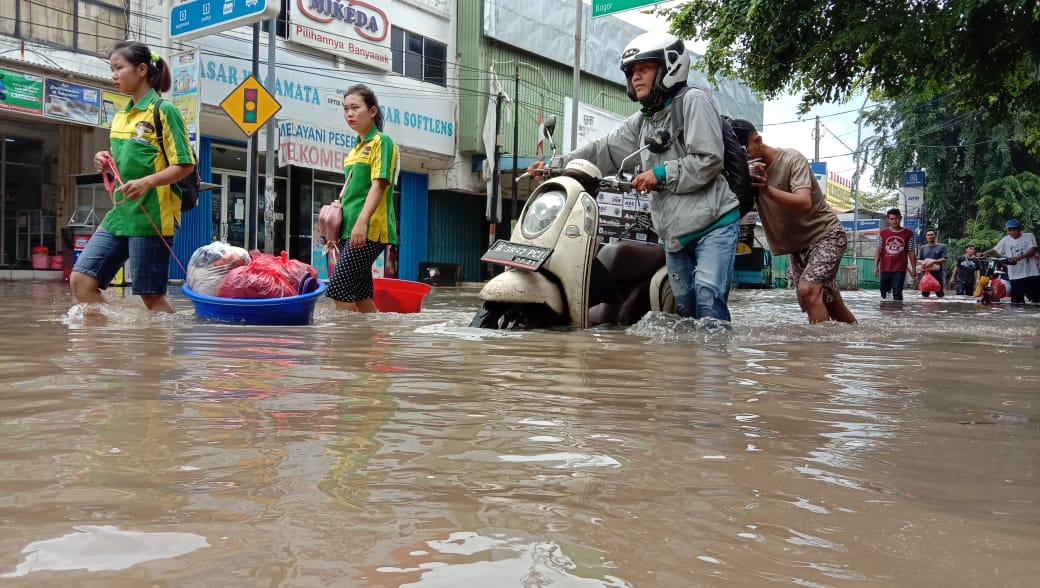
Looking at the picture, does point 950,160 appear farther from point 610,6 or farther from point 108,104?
point 108,104

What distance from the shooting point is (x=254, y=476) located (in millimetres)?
1363

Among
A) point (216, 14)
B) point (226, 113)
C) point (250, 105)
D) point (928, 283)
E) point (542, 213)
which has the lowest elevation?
point (928, 283)

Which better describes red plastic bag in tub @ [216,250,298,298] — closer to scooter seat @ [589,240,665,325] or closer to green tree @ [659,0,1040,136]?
scooter seat @ [589,240,665,325]

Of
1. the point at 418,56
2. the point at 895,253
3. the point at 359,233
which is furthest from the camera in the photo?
the point at 418,56

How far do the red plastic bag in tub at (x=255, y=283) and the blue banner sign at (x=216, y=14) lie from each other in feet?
20.0

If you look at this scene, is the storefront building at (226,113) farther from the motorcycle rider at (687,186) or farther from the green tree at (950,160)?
the green tree at (950,160)

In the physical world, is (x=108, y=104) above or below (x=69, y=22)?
below

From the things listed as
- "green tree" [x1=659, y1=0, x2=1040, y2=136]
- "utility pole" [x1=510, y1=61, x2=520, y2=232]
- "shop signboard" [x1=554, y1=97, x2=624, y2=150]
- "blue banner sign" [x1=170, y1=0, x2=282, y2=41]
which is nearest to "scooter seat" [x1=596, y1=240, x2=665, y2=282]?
"green tree" [x1=659, y1=0, x2=1040, y2=136]

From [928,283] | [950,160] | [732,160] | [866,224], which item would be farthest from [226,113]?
[866,224]

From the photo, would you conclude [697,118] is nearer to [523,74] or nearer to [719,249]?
[719,249]

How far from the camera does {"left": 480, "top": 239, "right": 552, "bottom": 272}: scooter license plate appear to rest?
430 cm

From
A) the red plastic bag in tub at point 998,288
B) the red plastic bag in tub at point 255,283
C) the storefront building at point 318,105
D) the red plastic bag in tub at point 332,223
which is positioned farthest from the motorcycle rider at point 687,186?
the red plastic bag in tub at point 998,288

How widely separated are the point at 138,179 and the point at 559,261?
2.20 meters

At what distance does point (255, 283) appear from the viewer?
185 inches
